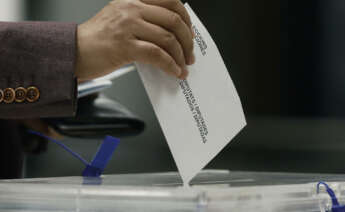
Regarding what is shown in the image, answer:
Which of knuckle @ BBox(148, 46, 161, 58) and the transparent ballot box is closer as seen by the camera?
the transparent ballot box

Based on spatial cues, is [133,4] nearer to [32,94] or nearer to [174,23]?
[174,23]

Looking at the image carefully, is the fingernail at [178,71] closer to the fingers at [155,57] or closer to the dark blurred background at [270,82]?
the fingers at [155,57]

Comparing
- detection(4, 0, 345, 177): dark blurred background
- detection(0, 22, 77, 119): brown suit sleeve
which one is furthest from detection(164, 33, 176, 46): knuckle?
detection(4, 0, 345, 177): dark blurred background

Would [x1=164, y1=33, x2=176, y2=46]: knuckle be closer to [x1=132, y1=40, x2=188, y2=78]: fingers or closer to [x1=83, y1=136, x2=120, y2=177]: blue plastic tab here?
[x1=132, y1=40, x2=188, y2=78]: fingers

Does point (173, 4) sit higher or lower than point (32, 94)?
higher

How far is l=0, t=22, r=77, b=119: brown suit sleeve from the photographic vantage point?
1.94 feet

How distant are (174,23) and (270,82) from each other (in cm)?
314

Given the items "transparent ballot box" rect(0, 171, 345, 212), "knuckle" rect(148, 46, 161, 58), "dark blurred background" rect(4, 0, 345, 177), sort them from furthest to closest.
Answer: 1. "dark blurred background" rect(4, 0, 345, 177)
2. "knuckle" rect(148, 46, 161, 58)
3. "transparent ballot box" rect(0, 171, 345, 212)

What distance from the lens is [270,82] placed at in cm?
363

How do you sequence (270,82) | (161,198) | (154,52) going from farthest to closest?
(270,82), (154,52), (161,198)

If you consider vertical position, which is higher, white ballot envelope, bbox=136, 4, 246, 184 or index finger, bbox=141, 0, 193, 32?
index finger, bbox=141, 0, 193, 32

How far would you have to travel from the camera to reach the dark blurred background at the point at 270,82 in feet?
11.7

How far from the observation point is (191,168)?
569 millimetres

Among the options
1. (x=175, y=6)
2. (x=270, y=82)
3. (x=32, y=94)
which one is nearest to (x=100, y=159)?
(x=32, y=94)
